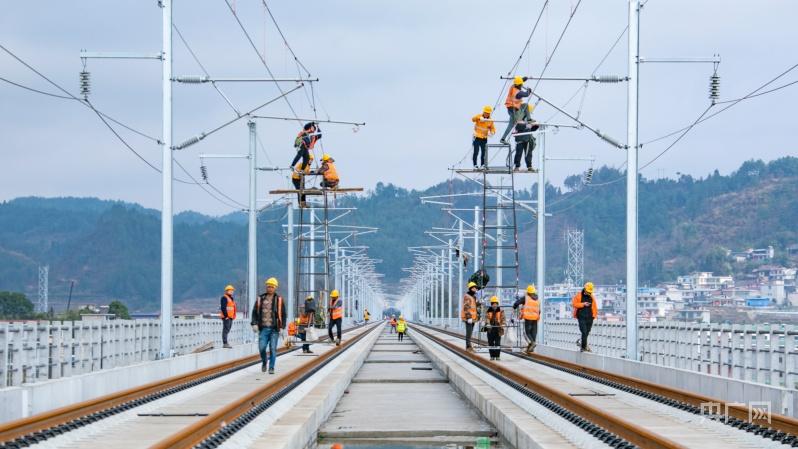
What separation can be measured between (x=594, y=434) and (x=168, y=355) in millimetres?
16969

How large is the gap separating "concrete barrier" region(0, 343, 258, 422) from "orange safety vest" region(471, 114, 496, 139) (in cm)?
1117

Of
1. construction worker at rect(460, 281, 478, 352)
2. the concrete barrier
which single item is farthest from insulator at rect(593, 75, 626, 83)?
the concrete barrier

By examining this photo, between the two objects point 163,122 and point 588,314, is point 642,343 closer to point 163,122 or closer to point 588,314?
point 588,314

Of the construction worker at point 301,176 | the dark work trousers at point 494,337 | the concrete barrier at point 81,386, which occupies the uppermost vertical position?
the construction worker at point 301,176

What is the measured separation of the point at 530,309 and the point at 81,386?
1726cm

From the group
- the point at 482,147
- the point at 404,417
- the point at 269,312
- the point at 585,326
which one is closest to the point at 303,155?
the point at 482,147

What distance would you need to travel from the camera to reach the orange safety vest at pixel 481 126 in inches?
1554

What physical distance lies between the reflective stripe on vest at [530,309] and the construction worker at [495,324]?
679mm

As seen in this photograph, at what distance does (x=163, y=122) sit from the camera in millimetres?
32906

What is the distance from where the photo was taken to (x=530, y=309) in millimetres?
36719

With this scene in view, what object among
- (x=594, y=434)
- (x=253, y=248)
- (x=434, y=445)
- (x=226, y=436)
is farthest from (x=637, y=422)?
(x=253, y=248)

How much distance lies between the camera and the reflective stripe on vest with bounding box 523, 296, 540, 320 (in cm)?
3653

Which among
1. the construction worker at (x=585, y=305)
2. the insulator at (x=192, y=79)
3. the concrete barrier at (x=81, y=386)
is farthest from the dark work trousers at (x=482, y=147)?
the concrete barrier at (x=81, y=386)

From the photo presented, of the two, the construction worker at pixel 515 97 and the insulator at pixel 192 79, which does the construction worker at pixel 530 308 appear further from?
the insulator at pixel 192 79
